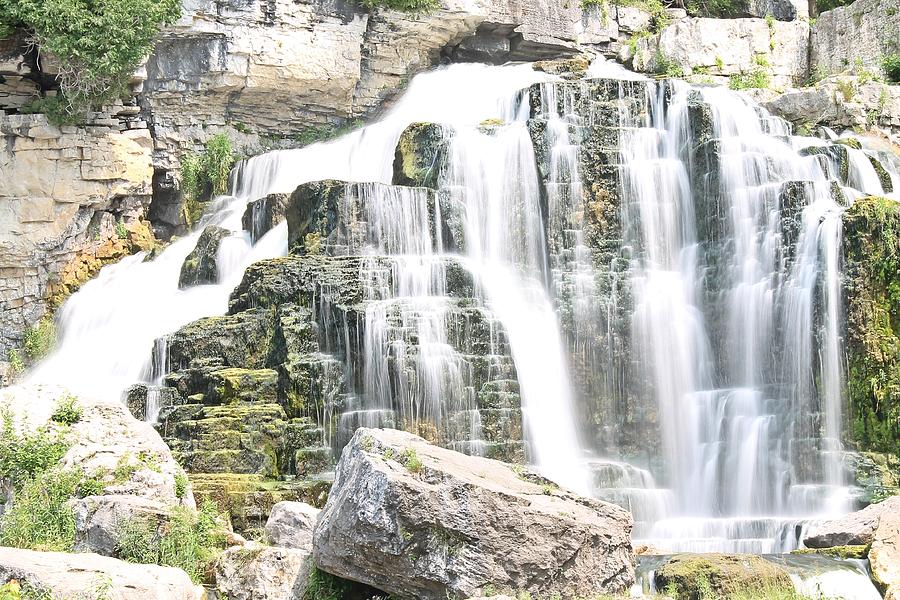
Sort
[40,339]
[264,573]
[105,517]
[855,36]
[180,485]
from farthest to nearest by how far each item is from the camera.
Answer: [855,36] < [40,339] < [180,485] < [105,517] < [264,573]

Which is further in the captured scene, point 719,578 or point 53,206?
point 53,206

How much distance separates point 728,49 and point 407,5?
845 centimetres

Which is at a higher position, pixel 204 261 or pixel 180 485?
pixel 204 261

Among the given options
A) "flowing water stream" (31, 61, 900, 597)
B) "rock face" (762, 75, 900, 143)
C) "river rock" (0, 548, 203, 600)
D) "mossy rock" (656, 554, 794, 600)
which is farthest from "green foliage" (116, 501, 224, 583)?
"rock face" (762, 75, 900, 143)

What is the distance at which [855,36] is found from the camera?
87.8 ft

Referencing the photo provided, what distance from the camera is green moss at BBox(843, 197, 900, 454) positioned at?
→ 15.6m

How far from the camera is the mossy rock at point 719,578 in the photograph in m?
9.51

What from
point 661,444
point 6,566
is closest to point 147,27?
point 661,444

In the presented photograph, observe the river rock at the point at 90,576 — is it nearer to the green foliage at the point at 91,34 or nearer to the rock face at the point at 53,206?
the green foliage at the point at 91,34

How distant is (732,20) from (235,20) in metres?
12.8

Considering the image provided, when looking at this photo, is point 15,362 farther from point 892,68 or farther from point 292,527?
point 892,68

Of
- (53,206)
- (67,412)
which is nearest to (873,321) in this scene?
(67,412)

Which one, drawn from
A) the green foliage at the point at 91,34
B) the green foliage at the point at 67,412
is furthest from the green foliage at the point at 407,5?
the green foliage at the point at 67,412

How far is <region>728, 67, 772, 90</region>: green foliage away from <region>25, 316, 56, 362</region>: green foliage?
54.3 ft
